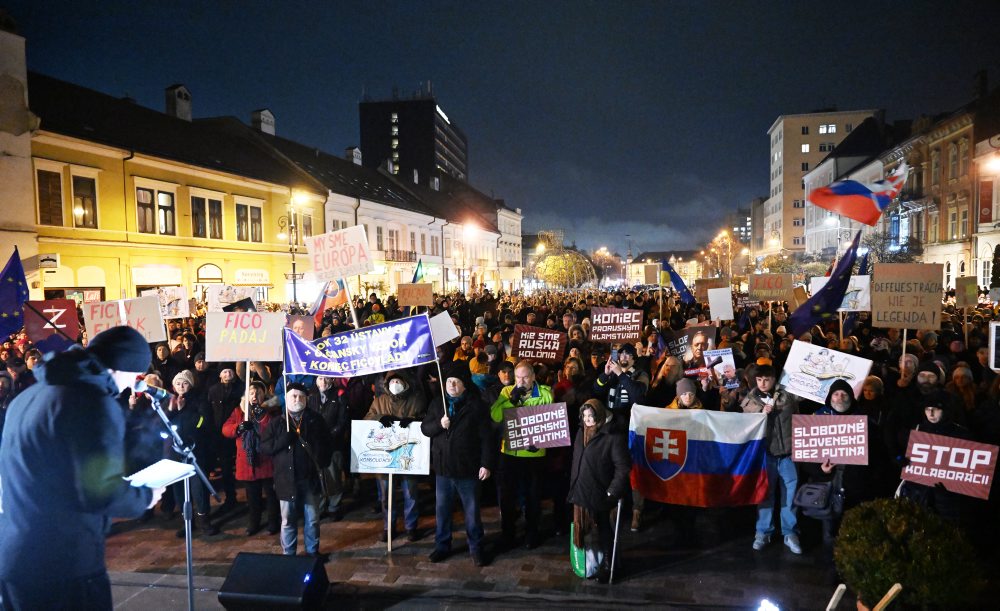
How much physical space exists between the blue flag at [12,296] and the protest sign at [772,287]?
15199 mm

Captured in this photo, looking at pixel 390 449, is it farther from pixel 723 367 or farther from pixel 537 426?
pixel 723 367

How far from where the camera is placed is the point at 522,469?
22.5 feet

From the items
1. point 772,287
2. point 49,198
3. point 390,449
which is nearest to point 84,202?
point 49,198

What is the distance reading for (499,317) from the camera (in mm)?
18344

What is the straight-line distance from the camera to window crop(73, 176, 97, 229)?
2334cm

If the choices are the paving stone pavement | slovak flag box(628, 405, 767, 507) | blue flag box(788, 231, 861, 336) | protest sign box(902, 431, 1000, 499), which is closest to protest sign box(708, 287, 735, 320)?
blue flag box(788, 231, 861, 336)

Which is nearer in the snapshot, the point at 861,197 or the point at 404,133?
the point at 861,197

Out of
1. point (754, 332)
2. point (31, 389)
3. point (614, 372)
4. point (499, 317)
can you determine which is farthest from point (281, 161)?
point (31, 389)

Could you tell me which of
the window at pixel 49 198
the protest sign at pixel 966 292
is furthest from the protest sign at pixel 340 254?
the window at pixel 49 198

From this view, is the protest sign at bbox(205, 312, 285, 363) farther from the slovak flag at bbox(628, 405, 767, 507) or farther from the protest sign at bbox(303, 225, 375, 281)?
the slovak flag at bbox(628, 405, 767, 507)

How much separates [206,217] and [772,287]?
25262 mm

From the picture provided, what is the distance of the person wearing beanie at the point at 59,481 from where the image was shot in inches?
112

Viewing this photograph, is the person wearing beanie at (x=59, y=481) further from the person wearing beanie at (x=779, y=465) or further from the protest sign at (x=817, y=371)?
the protest sign at (x=817, y=371)

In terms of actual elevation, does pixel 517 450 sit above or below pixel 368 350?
below
